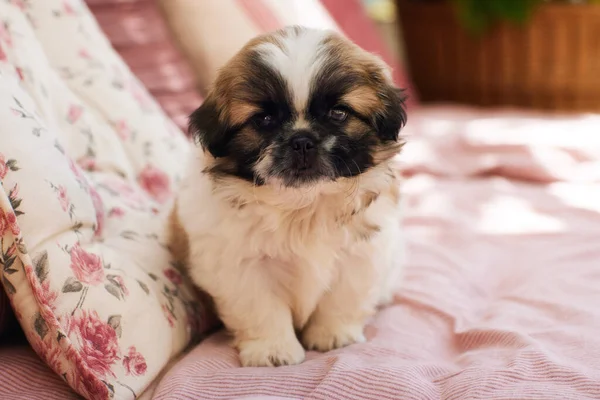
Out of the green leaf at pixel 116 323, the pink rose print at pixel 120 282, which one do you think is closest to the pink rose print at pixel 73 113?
the pink rose print at pixel 120 282

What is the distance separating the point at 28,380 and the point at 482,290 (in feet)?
3.83

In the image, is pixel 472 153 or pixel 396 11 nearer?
pixel 472 153

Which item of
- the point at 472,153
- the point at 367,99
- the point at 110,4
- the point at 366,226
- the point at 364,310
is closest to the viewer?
the point at 367,99

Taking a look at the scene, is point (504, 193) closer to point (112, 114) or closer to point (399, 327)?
point (399, 327)

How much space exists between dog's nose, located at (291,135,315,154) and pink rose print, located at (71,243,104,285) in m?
0.48

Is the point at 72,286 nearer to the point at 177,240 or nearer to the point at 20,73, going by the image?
the point at 177,240

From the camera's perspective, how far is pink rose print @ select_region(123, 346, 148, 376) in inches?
55.6

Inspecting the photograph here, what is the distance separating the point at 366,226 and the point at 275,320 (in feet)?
0.99

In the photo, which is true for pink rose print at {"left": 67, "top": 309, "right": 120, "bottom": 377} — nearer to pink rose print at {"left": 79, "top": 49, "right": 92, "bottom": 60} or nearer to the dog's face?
the dog's face

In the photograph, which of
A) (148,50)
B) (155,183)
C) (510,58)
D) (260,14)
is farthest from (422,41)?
(155,183)

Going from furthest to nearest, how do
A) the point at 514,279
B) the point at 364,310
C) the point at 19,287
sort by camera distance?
1. the point at 514,279
2. the point at 364,310
3. the point at 19,287

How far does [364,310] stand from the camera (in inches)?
68.7

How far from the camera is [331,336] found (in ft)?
5.56

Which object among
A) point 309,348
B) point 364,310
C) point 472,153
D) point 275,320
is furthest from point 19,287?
point 472,153
